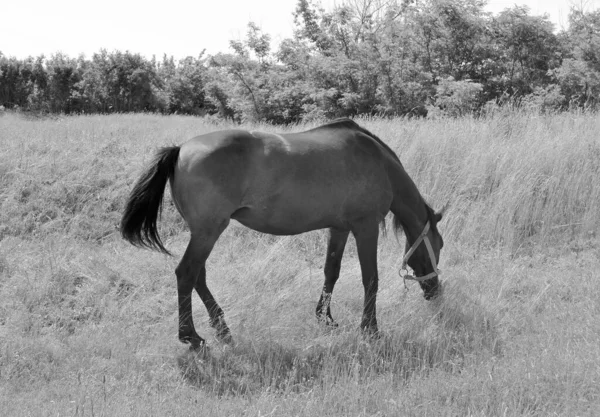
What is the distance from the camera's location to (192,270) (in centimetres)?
472

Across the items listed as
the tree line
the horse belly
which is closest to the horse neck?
the horse belly

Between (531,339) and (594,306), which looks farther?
(594,306)

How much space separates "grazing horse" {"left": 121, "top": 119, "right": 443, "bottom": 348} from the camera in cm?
470

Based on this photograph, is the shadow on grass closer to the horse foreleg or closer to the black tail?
the horse foreleg

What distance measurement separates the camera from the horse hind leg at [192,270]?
4.68m

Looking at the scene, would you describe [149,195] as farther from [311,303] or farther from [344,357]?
[344,357]

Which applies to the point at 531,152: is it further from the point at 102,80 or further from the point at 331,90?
the point at 102,80

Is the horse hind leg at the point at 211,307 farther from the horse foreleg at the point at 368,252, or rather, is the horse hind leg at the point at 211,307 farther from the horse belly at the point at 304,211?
the horse foreleg at the point at 368,252

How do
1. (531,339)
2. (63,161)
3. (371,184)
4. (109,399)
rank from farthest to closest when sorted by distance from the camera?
(63,161)
(371,184)
(531,339)
(109,399)

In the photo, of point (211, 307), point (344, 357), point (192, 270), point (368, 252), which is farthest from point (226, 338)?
point (368, 252)

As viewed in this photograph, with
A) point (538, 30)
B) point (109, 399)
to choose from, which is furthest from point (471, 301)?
point (538, 30)

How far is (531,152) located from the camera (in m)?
9.14

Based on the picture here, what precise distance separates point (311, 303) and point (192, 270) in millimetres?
1364

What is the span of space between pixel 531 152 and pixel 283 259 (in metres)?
4.63
